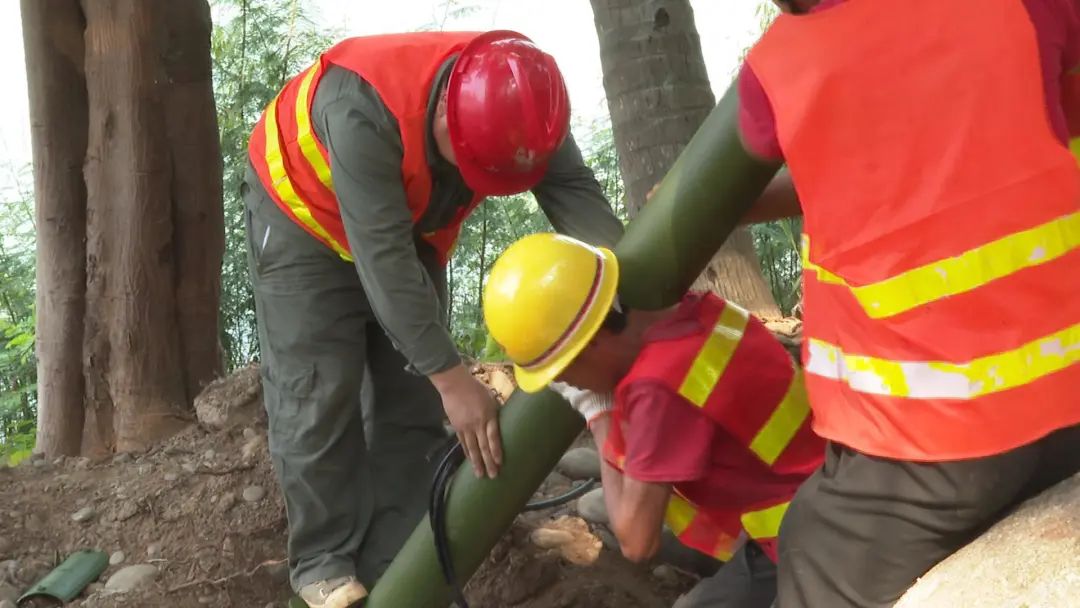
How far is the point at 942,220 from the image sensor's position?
1.41 m

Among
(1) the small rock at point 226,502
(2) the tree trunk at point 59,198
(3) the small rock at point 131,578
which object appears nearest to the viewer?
(3) the small rock at point 131,578

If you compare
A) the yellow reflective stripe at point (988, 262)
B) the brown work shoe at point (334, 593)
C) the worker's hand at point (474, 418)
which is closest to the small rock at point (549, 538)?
the brown work shoe at point (334, 593)

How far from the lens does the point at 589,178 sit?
9.62 ft

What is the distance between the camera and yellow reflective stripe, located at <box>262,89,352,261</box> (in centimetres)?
285

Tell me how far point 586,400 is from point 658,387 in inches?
11.3

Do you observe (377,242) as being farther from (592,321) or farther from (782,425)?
(782,425)

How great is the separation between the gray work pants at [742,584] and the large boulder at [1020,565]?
29.9 inches

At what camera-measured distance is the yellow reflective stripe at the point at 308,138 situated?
2744 millimetres

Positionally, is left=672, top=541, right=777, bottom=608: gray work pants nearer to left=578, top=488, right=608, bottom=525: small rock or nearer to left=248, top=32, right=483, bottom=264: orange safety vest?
left=578, top=488, right=608, bottom=525: small rock

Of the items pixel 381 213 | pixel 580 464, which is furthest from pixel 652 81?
pixel 381 213

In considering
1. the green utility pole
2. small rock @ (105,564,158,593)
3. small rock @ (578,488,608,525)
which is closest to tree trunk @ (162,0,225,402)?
small rock @ (105,564,158,593)

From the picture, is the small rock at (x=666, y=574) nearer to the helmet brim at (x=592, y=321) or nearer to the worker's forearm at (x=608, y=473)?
the worker's forearm at (x=608, y=473)

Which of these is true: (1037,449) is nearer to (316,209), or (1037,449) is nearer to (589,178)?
(589,178)

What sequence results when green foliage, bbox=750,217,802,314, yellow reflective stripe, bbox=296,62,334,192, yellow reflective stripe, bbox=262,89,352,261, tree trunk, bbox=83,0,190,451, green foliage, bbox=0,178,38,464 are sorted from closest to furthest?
yellow reflective stripe, bbox=296,62,334,192
yellow reflective stripe, bbox=262,89,352,261
tree trunk, bbox=83,0,190,451
green foliage, bbox=750,217,802,314
green foliage, bbox=0,178,38,464
